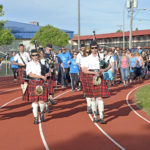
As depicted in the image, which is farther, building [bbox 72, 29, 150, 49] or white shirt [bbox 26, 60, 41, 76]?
building [bbox 72, 29, 150, 49]

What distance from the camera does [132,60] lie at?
52.5 ft

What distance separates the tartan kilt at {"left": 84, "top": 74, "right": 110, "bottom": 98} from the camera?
274 inches

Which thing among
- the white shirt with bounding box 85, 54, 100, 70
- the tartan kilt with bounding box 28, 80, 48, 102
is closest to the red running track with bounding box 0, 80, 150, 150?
the tartan kilt with bounding box 28, 80, 48, 102

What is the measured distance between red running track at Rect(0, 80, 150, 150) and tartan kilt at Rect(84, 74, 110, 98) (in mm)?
802

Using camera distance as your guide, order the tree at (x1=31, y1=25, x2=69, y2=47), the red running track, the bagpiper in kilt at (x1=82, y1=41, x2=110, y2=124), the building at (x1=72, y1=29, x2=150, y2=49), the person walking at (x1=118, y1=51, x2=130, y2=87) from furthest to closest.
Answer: the tree at (x1=31, y1=25, x2=69, y2=47) < the building at (x1=72, y1=29, x2=150, y2=49) < the person walking at (x1=118, y1=51, x2=130, y2=87) < the bagpiper in kilt at (x1=82, y1=41, x2=110, y2=124) < the red running track

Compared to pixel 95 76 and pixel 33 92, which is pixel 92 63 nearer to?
pixel 95 76

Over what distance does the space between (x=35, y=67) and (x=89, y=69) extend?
1386 mm

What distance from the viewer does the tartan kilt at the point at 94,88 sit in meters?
6.96

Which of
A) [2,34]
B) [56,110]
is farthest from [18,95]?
[2,34]

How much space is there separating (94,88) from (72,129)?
3.90ft

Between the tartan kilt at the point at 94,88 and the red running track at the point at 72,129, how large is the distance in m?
0.80

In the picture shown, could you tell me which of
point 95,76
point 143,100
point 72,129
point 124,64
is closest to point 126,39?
point 124,64

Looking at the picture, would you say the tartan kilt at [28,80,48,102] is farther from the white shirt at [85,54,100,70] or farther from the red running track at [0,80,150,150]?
the white shirt at [85,54,100,70]

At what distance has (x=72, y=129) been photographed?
6754 millimetres
